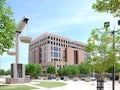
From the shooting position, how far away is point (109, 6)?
346 inches

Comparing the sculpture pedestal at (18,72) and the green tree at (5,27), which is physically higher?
the green tree at (5,27)

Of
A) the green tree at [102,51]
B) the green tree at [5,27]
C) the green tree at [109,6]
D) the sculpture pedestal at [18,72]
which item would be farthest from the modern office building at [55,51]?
the green tree at [109,6]

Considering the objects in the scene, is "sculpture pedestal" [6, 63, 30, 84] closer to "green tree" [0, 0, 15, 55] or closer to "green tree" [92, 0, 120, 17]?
"green tree" [0, 0, 15, 55]

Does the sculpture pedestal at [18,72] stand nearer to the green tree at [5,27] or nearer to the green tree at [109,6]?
the green tree at [5,27]

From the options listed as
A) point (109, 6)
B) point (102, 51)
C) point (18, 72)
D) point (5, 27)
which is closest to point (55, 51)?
point (18, 72)

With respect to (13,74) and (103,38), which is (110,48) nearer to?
(103,38)

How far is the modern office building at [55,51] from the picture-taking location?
169 metres

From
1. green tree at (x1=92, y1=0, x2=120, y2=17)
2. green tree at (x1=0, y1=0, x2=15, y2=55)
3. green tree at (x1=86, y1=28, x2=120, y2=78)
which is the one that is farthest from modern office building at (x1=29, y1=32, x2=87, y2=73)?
green tree at (x1=92, y1=0, x2=120, y2=17)

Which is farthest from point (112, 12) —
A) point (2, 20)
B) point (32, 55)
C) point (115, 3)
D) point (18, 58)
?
point (32, 55)

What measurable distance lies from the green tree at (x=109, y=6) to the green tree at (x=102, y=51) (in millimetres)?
16489

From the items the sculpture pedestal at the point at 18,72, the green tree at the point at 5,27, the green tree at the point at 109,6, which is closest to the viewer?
the green tree at the point at 109,6

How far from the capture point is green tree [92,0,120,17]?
8545mm

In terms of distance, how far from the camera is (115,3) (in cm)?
848

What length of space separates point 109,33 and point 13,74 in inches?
1011
